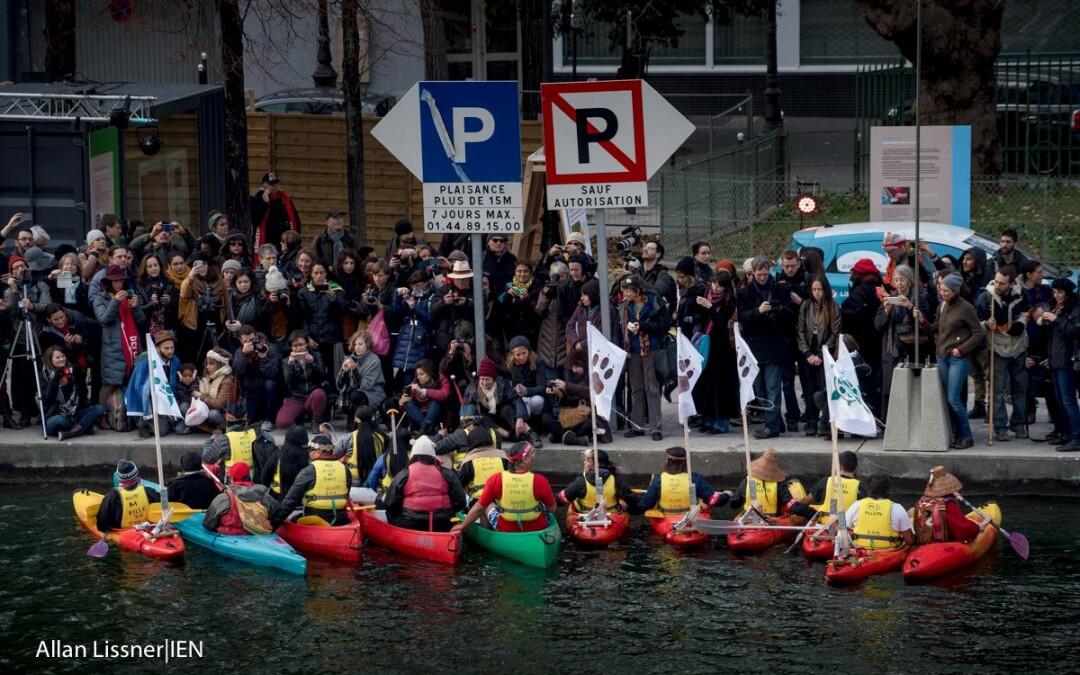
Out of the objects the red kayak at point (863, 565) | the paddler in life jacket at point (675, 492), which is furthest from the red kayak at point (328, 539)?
the red kayak at point (863, 565)

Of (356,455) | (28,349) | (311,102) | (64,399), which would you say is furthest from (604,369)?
(311,102)

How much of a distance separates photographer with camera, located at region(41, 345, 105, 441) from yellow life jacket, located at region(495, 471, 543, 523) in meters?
5.63

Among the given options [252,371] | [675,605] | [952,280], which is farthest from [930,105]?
[675,605]

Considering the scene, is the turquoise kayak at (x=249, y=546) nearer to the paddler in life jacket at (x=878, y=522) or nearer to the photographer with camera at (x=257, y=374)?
the photographer with camera at (x=257, y=374)

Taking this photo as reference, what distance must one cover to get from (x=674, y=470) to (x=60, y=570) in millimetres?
5497

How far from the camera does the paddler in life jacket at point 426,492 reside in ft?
51.0

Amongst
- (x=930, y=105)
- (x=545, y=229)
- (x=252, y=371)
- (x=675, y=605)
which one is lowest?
(x=675, y=605)

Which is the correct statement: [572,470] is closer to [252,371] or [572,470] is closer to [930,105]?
[252,371]

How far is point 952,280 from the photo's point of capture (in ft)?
56.3

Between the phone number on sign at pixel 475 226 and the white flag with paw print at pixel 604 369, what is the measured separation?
197 centimetres

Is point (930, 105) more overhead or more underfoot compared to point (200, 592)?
more overhead

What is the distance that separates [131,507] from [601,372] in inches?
177

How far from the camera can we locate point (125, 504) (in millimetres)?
15812

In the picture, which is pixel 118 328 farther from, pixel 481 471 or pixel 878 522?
pixel 878 522
